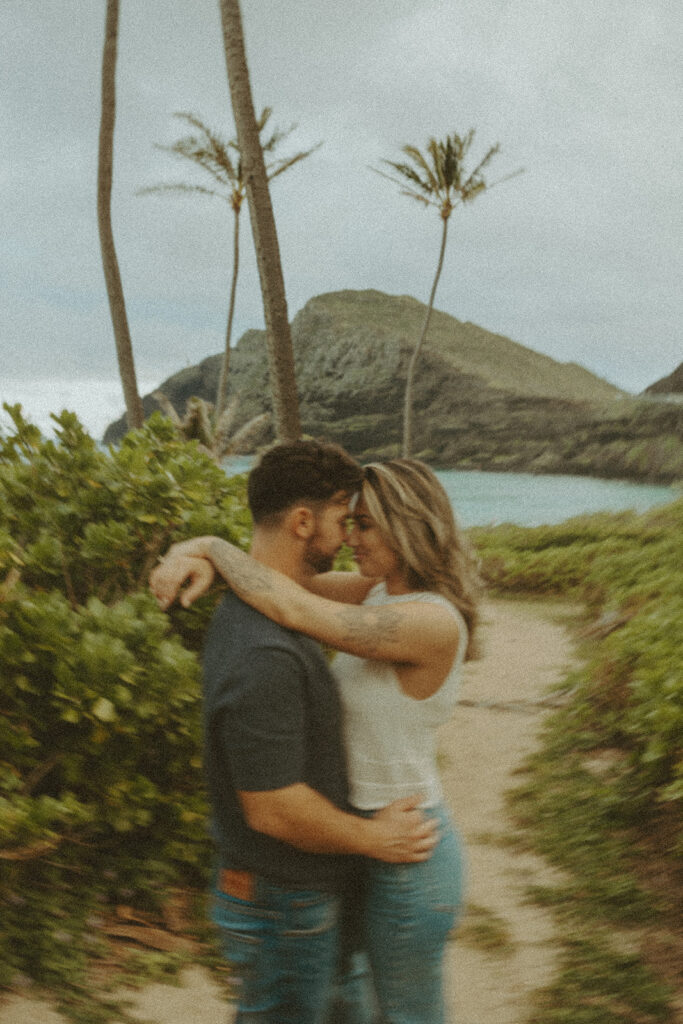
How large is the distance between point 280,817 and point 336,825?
134mm

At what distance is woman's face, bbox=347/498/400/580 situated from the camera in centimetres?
223

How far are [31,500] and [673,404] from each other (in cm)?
4190

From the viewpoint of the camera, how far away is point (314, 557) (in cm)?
216

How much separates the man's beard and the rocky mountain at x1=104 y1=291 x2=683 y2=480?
3791cm

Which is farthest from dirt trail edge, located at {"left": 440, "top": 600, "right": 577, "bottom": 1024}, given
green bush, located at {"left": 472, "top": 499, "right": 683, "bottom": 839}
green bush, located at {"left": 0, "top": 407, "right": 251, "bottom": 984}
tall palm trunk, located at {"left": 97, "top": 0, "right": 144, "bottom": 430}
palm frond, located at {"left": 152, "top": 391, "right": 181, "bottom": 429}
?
tall palm trunk, located at {"left": 97, "top": 0, "right": 144, "bottom": 430}

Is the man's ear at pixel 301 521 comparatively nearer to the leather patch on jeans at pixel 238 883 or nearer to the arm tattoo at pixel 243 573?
the arm tattoo at pixel 243 573

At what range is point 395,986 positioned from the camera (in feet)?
6.51

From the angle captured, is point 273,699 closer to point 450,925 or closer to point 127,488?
point 450,925

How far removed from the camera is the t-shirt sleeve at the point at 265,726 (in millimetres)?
1733

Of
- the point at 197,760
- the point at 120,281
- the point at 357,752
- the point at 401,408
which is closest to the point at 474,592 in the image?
the point at 357,752

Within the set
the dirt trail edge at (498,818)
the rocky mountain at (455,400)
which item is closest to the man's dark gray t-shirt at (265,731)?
the dirt trail edge at (498,818)

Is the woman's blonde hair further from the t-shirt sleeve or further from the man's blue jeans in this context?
the man's blue jeans

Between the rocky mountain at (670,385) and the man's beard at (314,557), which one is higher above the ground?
the rocky mountain at (670,385)

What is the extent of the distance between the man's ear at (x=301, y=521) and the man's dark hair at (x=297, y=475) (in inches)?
0.7
